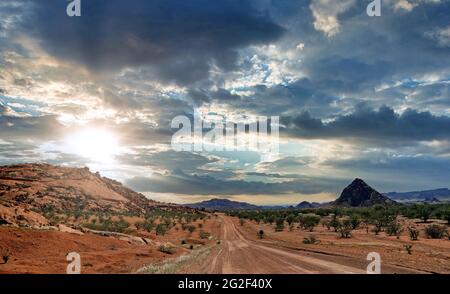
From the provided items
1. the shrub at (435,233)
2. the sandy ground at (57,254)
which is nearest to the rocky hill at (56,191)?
the sandy ground at (57,254)

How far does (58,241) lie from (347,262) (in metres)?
21.0

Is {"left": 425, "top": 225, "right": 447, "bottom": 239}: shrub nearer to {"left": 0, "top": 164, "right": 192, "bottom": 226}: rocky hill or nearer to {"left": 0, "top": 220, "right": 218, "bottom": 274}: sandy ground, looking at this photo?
{"left": 0, "top": 220, "right": 218, "bottom": 274}: sandy ground

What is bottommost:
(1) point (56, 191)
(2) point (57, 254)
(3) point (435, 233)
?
(3) point (435, 233)

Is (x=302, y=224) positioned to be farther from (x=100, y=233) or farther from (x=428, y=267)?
(x=428, y=267)

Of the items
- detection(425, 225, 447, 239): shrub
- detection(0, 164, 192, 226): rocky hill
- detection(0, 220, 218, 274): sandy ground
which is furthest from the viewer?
detection(0, 164, 192, 226): rocky hill

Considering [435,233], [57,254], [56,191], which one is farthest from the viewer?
[56,191]

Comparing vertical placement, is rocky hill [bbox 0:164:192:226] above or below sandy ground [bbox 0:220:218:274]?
above

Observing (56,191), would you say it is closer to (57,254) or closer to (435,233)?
(57,254)

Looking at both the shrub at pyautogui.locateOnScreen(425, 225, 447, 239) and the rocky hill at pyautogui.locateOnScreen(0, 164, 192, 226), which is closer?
the shrub at pyautogui.locateOnScreen(425, 225, 447, 239)

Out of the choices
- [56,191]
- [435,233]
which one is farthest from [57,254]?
[56,191]

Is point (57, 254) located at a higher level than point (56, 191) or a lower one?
Result: lower

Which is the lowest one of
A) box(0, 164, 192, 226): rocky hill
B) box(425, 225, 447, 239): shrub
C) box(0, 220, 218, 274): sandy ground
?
box(425, 225, 447, 239): shrub

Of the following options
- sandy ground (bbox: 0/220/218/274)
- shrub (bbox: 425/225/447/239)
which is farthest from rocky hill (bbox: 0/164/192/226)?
shrub (bbox: 425/225/447/239)
